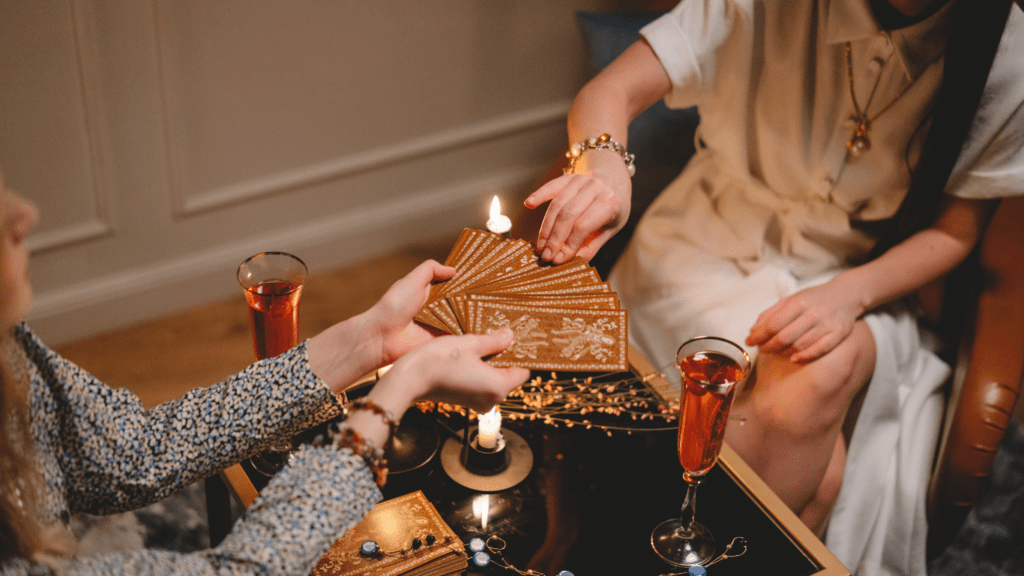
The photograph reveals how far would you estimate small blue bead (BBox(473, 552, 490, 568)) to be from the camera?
1.44 m

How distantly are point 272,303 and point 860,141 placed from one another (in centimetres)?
130

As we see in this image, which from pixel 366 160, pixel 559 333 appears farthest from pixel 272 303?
pixel 366 160

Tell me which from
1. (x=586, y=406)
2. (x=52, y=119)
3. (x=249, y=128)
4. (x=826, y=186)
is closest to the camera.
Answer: (x=586, y=406)

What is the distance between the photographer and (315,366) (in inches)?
56.4

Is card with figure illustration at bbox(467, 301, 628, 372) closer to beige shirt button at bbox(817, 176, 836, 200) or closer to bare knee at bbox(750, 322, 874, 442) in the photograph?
bare knee at bbox(750, 322, 874, 442)

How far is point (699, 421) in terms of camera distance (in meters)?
1.36

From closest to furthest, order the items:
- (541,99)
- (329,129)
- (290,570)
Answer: (290,570) → (329,129) → (541,99)

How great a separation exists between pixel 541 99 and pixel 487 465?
213cm

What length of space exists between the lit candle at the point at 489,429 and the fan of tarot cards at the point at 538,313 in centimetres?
20

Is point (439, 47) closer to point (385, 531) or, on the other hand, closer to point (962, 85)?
point (962, 85)

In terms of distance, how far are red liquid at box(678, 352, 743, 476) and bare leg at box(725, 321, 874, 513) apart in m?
0.41

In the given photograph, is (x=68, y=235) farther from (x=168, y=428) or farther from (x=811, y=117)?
(x=811, y=117)

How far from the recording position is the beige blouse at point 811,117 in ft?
5.86

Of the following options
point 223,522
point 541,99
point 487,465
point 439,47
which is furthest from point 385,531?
point 541,99
